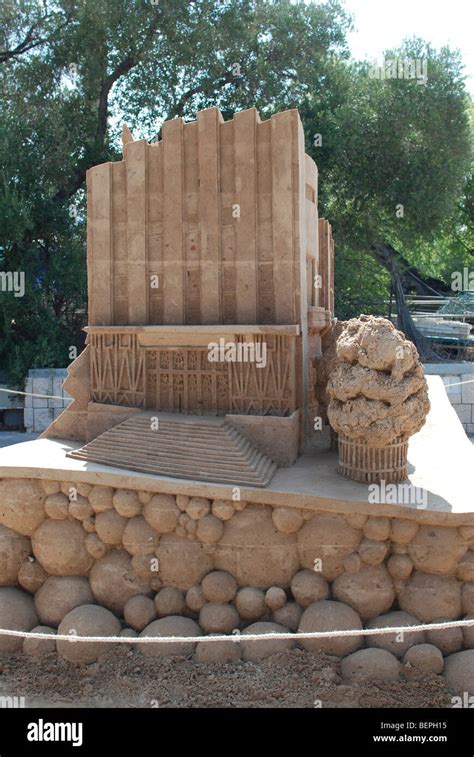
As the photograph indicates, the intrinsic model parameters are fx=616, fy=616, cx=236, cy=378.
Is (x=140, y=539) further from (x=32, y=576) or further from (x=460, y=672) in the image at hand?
(x=460, y=672)

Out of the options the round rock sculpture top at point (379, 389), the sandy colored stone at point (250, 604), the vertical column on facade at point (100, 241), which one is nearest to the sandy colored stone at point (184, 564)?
the sandy colored stone at point (250, 604)

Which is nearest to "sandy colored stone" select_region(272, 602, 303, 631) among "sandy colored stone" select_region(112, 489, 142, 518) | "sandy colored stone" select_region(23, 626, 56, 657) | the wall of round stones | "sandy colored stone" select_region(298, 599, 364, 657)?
the wall of round stones

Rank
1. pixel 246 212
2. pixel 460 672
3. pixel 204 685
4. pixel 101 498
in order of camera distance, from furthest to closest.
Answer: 1. pixel 246 212
2. pixel 101 498
3. pixel 204 685
4. pixel 460 672

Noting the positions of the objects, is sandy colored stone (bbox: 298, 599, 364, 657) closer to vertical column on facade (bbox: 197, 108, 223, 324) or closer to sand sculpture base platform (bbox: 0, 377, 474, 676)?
sand sculpture base platform (bbox: 0, 377, 474, 676)

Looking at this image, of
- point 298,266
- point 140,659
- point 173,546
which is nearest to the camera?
point 140,659

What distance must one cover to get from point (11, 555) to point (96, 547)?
3.25 feet

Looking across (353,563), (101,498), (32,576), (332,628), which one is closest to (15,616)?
(32,576)

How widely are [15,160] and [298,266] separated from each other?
40.3ft

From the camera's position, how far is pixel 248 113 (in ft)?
24.9

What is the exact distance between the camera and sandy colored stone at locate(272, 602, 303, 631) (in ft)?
19.3

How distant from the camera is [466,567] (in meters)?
5.75

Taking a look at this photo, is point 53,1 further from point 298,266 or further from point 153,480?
point 153,480

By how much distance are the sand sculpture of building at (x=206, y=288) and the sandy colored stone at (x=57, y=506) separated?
0.65m

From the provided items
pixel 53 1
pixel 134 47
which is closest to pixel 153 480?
pixel 134 47
